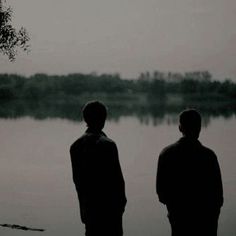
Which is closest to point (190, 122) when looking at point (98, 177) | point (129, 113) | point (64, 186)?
point (98, 177)

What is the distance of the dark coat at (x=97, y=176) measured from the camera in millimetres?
4188

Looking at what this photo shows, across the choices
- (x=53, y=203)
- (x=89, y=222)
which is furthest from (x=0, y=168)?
(x=89, y=222)

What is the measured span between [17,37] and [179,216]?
8.95 m

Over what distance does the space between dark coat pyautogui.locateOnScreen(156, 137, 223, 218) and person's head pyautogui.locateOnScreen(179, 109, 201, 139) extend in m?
0.06

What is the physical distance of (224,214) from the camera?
10.6 m

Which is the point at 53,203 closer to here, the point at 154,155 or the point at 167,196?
the point at 167,196

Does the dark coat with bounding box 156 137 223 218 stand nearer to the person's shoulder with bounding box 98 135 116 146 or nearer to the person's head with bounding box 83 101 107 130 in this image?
the person's shoulder with bounding box 98 135 116 146

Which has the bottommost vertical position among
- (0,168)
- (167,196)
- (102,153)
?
(0,168)

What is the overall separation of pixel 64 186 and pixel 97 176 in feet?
37.4

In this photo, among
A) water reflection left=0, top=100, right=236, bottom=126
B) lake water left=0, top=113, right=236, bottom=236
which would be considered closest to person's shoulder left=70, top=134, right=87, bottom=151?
lake water left=0, top=113, right=236, bottom=236

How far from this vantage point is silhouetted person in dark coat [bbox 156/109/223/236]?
4.07 metres

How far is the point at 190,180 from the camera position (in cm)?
412

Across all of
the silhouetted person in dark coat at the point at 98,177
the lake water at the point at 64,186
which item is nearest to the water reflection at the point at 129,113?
the lake water at the point at 64,186

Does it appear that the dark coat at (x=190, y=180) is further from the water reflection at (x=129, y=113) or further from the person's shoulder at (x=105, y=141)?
the water reflection at (x=129, y=113)
